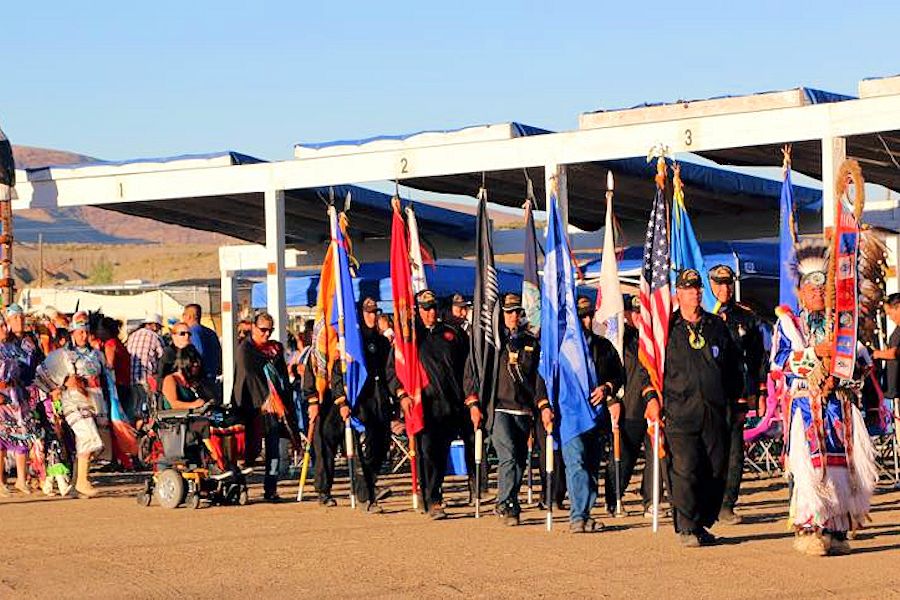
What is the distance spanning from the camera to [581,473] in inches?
494

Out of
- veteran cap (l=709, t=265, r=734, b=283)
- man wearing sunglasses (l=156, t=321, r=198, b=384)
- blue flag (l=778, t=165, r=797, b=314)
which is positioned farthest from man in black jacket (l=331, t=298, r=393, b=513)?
blue flag (l=778, t=165, r=797, b=314)

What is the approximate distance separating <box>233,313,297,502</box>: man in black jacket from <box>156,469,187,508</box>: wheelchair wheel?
27.9 inches

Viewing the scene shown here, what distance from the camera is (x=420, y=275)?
64.5ft

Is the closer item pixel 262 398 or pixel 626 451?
pixel 626 451

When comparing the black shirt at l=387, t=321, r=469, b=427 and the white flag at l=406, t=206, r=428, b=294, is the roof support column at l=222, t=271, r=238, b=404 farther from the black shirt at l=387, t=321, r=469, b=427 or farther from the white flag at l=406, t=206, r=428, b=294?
the black shirt at l=387, t=321, r=469, b=427

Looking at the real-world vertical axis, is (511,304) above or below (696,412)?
above

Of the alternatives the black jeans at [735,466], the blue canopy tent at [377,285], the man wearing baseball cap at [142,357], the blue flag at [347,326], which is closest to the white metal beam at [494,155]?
the blue canopy tent at [377,285]

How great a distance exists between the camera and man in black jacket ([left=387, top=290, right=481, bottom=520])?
555 inches

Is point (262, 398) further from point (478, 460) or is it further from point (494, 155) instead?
point (494, 155)

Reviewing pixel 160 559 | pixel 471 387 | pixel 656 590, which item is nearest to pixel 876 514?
pixel 471 387

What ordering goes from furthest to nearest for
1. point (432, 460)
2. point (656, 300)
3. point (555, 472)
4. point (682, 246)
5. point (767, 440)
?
1. point (767, 440)
2. point (682, 246)
3. point (555, 472)
4. point (432, 460)
5. point (656, 300)

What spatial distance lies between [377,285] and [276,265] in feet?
8.03

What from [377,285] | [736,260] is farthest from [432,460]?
[736,260]

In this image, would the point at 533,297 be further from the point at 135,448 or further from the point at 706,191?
the point at 706,191
